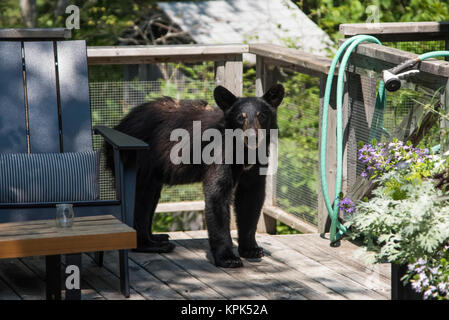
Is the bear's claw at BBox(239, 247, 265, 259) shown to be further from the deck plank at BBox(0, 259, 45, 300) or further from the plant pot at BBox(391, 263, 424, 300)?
the plant pot at BBox(391, 263, 424, 300)

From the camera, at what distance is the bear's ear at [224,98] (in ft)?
12.1

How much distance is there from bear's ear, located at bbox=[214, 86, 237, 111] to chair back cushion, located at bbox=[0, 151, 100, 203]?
30.0 inches

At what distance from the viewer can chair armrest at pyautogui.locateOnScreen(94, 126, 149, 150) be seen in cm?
329

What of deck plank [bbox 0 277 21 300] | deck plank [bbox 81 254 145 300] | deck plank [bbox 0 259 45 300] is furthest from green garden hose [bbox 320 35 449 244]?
deck plank [bbox 0 277 21 300]

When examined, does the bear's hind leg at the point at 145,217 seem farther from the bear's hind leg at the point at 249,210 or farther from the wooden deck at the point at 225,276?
the bear's hind leg at the point at 249,210

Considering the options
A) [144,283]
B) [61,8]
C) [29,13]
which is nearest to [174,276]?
[144,283]

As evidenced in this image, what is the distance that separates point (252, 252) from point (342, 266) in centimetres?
49

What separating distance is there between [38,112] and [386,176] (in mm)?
2147

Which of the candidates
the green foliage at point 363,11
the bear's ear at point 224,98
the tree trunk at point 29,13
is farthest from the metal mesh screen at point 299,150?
the tree trunk at point 29,13

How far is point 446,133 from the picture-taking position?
113 inches

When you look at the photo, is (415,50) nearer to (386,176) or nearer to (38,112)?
(386,176)
